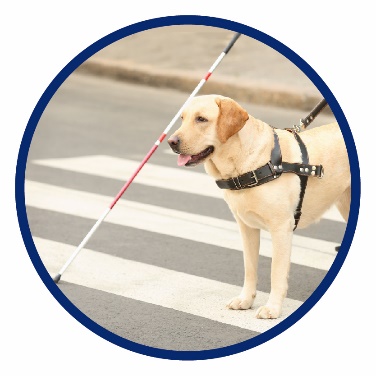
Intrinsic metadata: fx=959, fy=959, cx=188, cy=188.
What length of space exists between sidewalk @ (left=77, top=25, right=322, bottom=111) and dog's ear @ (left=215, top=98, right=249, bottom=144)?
4607 millimetres

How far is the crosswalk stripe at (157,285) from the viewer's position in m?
4.75

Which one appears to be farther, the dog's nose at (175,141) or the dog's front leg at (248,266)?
the dog's front leg at (248,266)

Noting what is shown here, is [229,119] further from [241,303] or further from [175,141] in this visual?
[241,303]

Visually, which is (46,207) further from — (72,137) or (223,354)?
(223,354)

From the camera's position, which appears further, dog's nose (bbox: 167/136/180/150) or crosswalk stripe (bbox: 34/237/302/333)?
crosswalk stripe (bbox: 34/237/302/333)

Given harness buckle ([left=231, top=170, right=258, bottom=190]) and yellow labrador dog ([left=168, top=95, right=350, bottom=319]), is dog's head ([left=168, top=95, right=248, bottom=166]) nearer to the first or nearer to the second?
yellow labrador dog ([left=168, top=95, right=350, bottom=319])

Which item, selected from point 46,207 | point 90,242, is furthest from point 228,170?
point 46,207

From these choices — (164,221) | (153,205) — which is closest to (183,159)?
(164,221)

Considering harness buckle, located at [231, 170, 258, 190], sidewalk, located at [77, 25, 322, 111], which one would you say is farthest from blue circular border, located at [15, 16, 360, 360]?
sidewalk, located at [77, 25, 322, 111]

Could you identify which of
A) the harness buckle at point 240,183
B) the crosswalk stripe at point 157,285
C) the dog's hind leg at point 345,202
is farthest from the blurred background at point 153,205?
the harness buckle at point 240,183

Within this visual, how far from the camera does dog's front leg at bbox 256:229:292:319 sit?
178 inches

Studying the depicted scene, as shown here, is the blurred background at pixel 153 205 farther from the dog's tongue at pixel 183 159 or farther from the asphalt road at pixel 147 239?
the dog's tongue at pixel 183 159

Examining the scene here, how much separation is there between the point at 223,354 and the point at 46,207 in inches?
107

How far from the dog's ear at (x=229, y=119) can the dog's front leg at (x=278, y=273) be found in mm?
559
